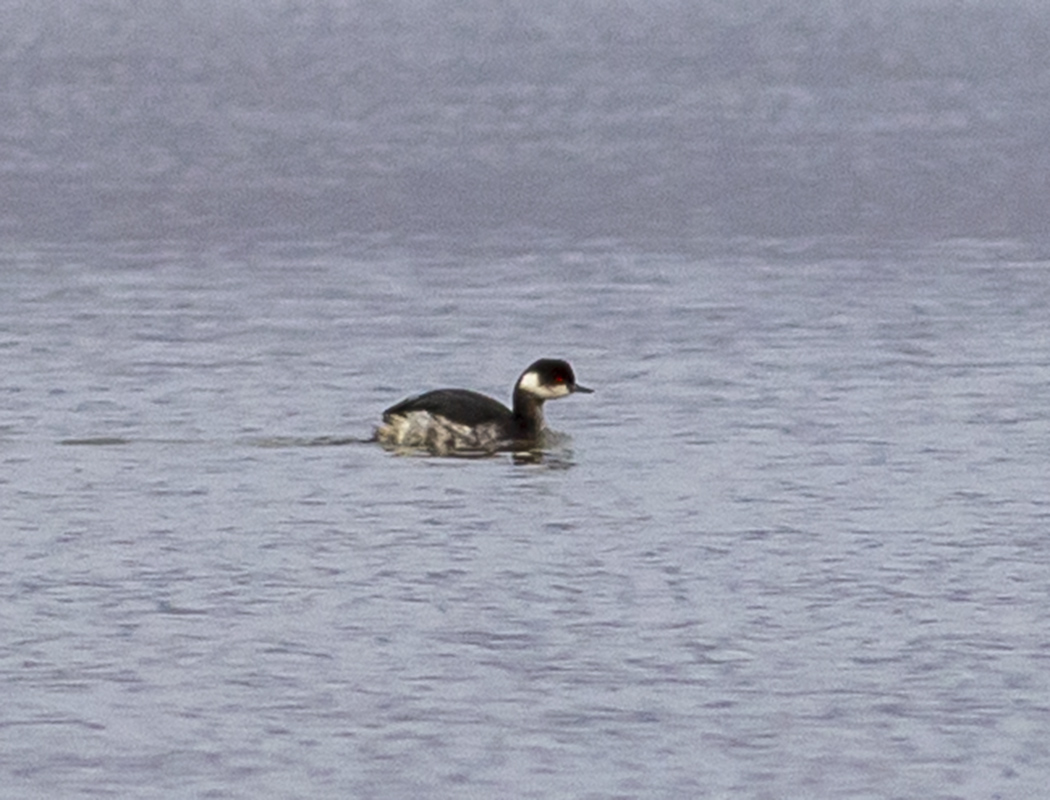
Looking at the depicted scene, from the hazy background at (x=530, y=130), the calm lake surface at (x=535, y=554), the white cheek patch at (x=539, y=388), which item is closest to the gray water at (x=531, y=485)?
the calm lake surface at (x=535, y=554)

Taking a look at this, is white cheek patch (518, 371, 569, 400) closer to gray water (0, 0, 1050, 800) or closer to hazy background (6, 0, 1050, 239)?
gray water (0, 0, 1050, 800)

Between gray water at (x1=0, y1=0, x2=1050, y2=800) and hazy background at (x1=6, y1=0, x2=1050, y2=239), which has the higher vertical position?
hazy background at (x1=6, y1=0, x2=1050, y2=239)

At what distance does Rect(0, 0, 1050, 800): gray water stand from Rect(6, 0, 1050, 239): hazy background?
24 cm

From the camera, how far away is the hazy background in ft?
119

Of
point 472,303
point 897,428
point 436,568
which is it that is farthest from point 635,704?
point 472,303

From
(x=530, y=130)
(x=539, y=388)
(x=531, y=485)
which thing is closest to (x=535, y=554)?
(x=531, y=485)

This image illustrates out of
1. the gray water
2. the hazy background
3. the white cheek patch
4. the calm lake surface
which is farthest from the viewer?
the hazy background

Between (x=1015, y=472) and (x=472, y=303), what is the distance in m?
9.30

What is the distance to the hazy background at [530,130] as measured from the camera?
36156 mm

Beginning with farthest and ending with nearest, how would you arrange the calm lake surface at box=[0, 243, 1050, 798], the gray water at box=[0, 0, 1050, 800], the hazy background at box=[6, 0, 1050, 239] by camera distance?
the hazy background at box=[6, 0, 1050, 239] < the gray water at box=[0, 0, 1050, 800] < the calm lake surface at box=[0, 243, 1050, 798]

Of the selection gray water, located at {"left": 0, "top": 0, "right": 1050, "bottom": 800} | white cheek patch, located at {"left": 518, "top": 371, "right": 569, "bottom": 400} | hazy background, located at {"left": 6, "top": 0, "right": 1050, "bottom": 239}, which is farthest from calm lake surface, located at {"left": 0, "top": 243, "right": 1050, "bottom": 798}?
hazy background, located at {"left": 6, "top": 0, "right": 1050, "bottom": 239}

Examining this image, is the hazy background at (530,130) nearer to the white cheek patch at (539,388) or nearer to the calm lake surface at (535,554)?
the calm lake surface at (535,554)

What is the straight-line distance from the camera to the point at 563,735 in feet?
40.7

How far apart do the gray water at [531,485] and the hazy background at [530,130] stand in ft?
0.80
